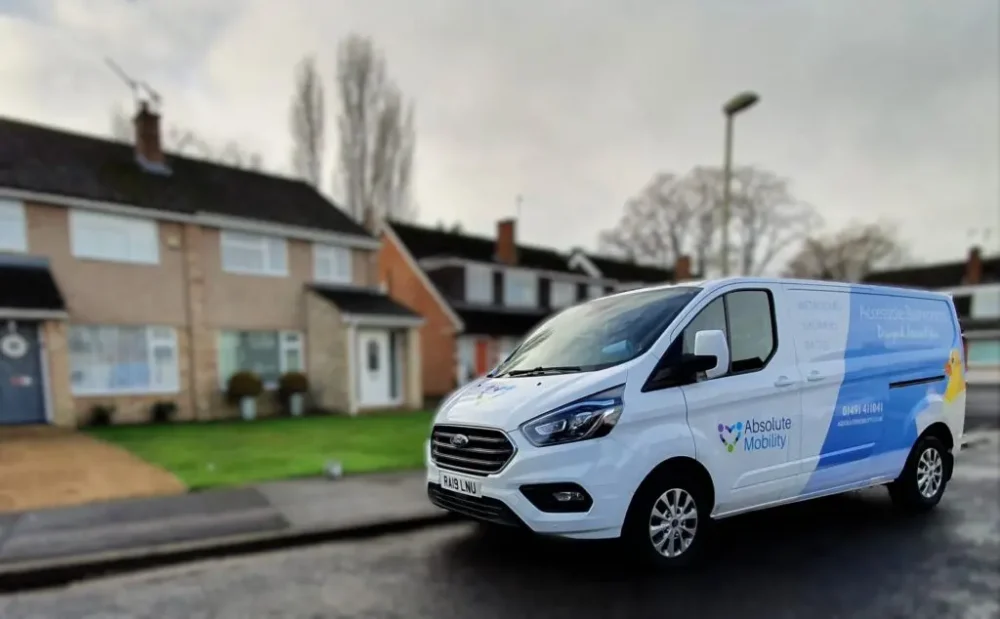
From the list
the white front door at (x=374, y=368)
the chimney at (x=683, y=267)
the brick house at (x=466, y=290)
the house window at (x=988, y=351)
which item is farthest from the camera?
the chimney at (x=683, y=267)

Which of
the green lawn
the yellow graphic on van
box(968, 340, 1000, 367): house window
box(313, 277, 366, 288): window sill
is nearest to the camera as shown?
the yellow graphic on van

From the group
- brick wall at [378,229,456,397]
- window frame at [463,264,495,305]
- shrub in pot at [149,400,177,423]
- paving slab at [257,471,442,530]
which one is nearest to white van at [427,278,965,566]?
paving slab at [257,471,442,530]

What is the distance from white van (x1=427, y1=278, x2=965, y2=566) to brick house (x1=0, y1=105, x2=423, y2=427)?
12.5 m

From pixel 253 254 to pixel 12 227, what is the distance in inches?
205

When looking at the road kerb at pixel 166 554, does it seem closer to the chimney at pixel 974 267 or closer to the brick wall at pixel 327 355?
the brick wall at pixel 327 355

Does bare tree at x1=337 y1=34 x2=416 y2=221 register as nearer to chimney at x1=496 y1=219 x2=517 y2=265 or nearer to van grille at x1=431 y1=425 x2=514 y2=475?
chimney at x1=496 y1=219 x2=517 y2=265

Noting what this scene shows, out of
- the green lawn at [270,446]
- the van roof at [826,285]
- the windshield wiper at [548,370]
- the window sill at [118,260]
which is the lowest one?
the green lawn at [270,446]

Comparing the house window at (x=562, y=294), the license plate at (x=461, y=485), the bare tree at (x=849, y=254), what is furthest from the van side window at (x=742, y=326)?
the bare tree at (x=849, y=254)

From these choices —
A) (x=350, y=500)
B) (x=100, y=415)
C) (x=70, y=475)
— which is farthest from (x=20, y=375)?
(x=350, y=500)

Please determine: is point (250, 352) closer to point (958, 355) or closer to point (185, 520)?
point (185, 520)

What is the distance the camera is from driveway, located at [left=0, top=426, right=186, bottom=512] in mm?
6688

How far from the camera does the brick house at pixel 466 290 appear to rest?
78.9ft

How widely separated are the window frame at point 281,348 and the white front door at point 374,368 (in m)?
1.67

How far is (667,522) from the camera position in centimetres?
406
